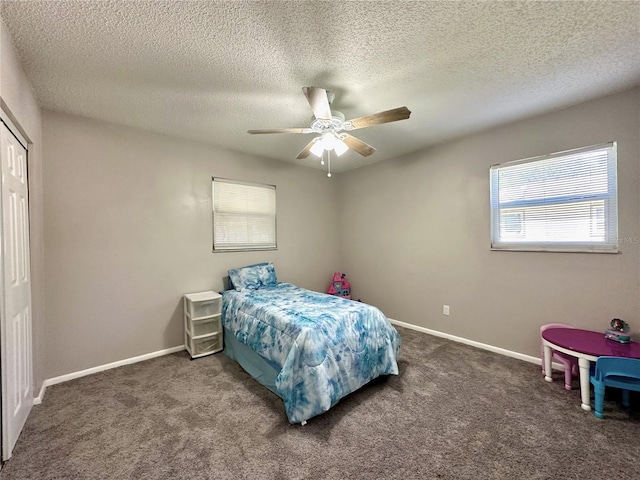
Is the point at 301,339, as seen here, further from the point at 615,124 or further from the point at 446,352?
the point at 615,124

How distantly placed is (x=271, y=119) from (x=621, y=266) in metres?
3.46

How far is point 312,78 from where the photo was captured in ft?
6.51

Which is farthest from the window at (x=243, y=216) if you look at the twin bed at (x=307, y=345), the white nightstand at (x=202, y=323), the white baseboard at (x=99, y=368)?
the white baseboard at (x=99, y=368)

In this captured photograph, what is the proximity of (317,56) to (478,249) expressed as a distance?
2712 millimetres

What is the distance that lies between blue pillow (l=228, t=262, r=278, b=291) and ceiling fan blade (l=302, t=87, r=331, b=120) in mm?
2244

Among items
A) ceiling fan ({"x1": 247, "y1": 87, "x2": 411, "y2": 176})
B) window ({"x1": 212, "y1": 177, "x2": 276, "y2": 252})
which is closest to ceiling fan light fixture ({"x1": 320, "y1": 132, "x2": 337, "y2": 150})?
ceiling fan ({"x1": 247, "y1": 87, "x2": 411, "y2": 176})

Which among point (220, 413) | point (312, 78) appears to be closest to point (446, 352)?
point (220, 413)

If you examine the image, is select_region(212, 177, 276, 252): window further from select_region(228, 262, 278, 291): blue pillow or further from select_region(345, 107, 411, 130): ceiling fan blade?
select_region(345, 107, 411, 130): ceiling fan blade

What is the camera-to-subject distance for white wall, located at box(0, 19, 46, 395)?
5.51 ft

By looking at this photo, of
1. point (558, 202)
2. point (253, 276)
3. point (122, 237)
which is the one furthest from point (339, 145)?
point (122, 237)

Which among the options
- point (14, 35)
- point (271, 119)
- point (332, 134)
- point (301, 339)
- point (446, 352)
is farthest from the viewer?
point (446, 352)

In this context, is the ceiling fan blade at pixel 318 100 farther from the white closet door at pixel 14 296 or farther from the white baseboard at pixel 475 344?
the white baseboard at pixel 475 344

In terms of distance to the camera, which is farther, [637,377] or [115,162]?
[115,162]

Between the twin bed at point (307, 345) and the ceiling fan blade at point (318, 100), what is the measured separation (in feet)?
5.31
